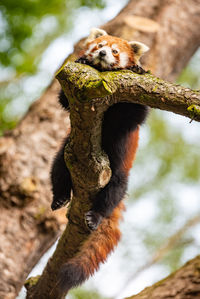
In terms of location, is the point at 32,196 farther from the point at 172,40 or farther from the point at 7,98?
the point at 7,98

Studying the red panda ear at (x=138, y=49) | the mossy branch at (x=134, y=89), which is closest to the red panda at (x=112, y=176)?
the red panda ear at (x=138, y=49)

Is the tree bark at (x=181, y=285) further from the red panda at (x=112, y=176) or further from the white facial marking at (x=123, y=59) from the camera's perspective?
the white facial marking at (x=123, y=59)

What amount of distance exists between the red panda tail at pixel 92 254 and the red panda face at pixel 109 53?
141cm

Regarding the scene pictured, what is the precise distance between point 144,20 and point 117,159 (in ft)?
10.8

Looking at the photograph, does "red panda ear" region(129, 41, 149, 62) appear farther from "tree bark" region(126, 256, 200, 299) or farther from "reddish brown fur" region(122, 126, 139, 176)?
"tree bark" region(126, 256, 200, 299)

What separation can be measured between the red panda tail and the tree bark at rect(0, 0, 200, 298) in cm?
91

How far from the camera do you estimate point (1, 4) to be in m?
3.09

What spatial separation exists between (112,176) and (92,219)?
0.44 meters

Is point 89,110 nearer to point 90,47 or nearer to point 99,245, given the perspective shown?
point 99,245

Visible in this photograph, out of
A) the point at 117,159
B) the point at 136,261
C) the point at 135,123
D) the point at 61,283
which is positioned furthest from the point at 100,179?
the point at 136,261

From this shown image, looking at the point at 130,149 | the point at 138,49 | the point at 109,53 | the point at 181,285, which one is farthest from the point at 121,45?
the point at 181,285

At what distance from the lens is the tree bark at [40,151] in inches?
149

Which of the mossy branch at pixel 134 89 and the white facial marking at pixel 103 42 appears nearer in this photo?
the mossy branch at pixel 134 89

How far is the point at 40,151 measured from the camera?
4328 millimetres
